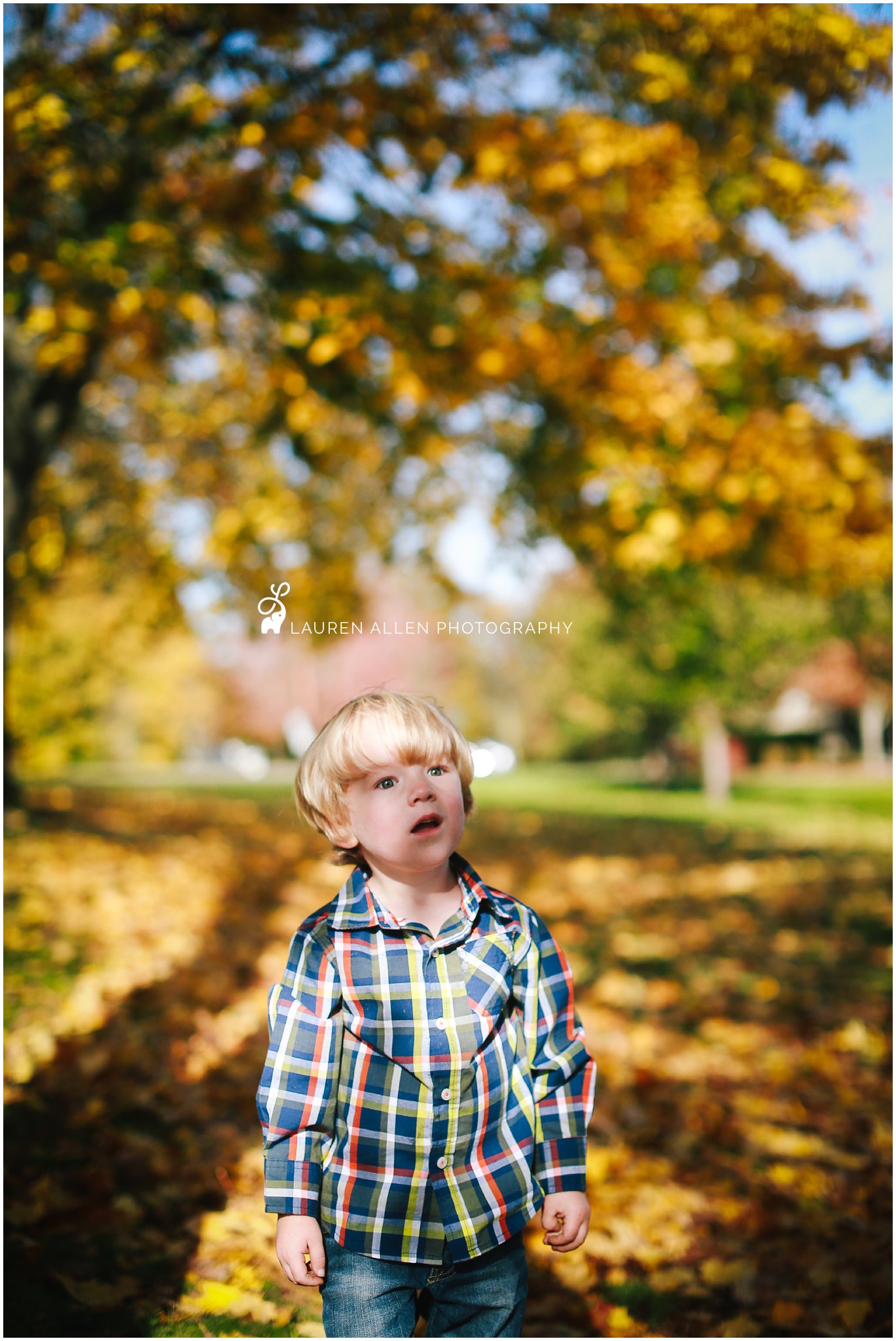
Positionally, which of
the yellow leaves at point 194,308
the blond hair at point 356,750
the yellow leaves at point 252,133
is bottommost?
the blond hair at point 356,750

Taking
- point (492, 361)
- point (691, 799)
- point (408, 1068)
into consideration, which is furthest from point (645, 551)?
point (691, 799)

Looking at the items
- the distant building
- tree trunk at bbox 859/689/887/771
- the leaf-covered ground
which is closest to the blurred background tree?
the leaf-covered ground

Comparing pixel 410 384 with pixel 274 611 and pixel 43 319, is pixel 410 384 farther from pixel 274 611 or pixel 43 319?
pixel 274 611

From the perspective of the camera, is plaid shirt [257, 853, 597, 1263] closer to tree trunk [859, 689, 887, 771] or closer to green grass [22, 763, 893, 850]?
green grass [22, 763, 893, 850]

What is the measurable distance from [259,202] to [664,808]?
981 cm

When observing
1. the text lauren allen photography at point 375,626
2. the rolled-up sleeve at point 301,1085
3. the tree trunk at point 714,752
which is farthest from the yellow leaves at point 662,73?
the tree trunk at point 714,752

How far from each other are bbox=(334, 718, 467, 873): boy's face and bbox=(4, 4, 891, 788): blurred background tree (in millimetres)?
2649

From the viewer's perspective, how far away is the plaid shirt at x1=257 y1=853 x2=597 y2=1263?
1303mm

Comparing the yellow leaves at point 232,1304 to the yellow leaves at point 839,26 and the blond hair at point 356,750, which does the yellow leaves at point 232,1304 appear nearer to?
the blond hair at point 356,750

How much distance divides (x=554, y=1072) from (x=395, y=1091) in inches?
10.8

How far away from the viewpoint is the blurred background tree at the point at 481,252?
360 centimetres

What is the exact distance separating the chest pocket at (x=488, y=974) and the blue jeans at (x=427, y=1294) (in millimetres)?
387

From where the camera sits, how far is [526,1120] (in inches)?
54.5

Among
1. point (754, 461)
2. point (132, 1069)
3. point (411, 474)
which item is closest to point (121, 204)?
point (411, 474)
